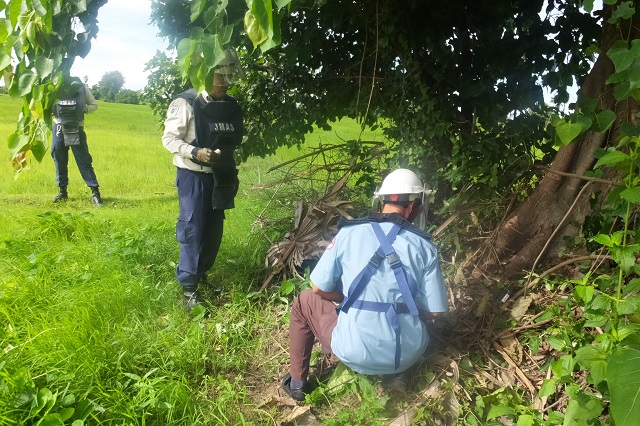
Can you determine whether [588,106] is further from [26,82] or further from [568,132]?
[26,82]

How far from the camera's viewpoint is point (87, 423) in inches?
87.4

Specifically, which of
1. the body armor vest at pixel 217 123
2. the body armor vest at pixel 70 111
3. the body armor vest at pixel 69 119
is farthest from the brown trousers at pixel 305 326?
the body armor vest at pixel 70 111

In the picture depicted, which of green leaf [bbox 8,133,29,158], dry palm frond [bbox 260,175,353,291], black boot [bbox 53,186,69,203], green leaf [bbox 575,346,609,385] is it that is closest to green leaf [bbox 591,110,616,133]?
green leaf [bbox 575,346,609,385]

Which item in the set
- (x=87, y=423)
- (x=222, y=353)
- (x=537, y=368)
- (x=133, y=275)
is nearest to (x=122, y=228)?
(x=133, y=275)

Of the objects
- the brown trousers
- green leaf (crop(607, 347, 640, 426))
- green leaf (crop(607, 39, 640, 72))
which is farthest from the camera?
the brown trousers

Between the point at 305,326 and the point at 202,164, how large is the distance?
138cm

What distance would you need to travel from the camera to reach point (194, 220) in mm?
3354

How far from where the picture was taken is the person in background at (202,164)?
3.15 meters

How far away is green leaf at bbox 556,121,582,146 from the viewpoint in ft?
6.28

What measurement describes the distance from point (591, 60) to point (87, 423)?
12.6 ft

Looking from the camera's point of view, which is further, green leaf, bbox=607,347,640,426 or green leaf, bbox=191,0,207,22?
green leaf, bbox=191,0,207,22

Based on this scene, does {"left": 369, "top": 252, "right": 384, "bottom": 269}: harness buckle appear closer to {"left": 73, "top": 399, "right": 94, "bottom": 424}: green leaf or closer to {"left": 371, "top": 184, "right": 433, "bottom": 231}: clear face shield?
{"left": 371, "top": 184, "right": 433, "bottom": 231}: clear face shield

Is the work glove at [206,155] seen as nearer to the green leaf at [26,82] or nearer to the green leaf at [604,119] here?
the green leaf at [26,82]

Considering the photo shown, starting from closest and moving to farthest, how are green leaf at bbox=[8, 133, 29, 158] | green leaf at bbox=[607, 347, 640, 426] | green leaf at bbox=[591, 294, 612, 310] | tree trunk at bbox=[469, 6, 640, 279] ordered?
green leaf at bbox=[607, 347, 640, 426] < green leaf at bbox=[591, 294, 612, 310] < green leaf at bbox=[8, 133, 29, 158] < tree trunk at bbox=[469, 6, 640, 279]
